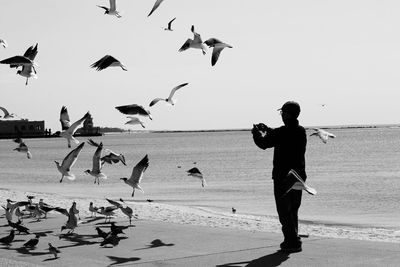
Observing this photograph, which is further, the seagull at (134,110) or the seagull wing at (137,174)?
the seagull wing at (137,174)

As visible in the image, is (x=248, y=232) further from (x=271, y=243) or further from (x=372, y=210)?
(x=372, y=210)

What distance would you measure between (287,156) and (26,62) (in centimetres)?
363

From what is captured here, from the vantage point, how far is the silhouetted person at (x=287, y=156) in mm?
8953

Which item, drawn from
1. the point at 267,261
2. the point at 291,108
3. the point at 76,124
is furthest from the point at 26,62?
the point at 267,261

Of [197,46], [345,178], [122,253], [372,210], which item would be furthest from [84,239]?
[345,178]

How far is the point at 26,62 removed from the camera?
9516mm

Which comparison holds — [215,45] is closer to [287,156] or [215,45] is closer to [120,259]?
[287,156]

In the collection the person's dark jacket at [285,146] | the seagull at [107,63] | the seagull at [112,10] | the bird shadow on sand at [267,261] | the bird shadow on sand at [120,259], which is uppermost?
the seagull at [112,10]

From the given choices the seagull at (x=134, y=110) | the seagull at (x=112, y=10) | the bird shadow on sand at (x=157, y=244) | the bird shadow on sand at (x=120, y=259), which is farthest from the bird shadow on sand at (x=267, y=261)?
the seagull at (x=112, y=10)

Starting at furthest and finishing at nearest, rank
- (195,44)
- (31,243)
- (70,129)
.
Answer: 1. (70,129)
2. (31,243)
3. (195,44)

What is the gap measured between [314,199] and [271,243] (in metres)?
26.4

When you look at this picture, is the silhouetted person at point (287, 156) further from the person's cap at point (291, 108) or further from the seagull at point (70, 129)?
the seagull at point (70, 129)

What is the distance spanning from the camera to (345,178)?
5394 cm

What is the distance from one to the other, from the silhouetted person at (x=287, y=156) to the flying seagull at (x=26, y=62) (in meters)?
3.13
